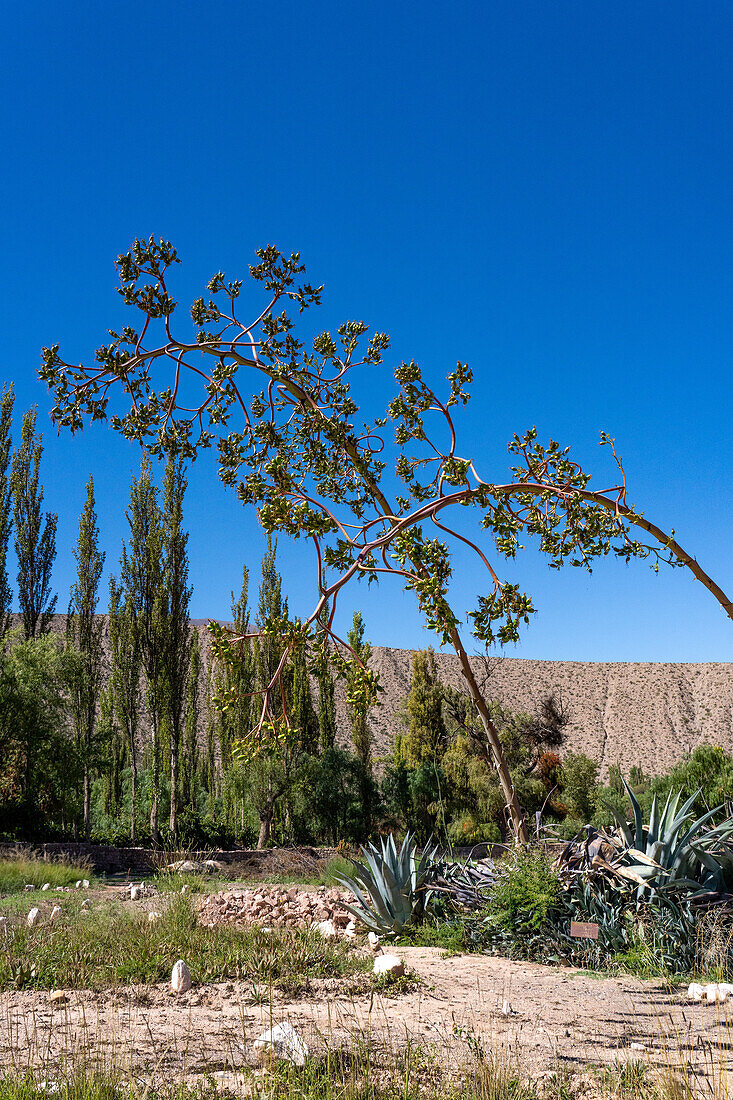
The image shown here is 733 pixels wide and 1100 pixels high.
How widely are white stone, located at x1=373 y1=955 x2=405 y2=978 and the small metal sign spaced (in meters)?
1.48

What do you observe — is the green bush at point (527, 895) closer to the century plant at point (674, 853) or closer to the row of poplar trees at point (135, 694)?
the century plant at point (674, 853)

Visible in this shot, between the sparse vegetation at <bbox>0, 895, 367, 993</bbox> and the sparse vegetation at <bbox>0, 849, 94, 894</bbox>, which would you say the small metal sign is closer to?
the sparse vegetation at <bbox>0, 895, 367, 993</bbox>

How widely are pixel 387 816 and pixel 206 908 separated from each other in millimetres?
15272

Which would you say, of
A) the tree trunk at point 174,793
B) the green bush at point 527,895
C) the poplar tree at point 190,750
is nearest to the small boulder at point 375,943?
the green bush at point 527,895

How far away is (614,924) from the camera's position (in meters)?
5.91

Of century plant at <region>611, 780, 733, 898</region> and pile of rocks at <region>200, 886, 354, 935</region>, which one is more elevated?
century plant at <region>611, 780, 733, 898</region>

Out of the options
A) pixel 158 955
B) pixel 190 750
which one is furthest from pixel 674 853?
pixel 190 750

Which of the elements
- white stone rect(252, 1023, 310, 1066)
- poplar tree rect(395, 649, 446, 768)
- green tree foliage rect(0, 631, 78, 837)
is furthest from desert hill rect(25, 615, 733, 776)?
white stone rect(252, 1023, 310, 1066)

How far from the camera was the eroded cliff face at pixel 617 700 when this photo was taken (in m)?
48.9

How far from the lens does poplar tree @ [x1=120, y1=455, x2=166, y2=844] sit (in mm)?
21406

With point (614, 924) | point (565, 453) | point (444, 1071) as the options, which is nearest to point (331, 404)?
point (565, 453)

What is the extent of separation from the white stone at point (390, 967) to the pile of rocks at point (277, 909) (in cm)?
179

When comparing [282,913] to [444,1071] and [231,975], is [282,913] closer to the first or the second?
[231,975]

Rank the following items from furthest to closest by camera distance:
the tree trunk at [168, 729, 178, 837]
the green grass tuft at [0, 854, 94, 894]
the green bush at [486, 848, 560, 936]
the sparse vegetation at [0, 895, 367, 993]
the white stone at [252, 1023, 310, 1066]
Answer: the tree trunk at [168, 729, 178, 837], the green grass tuft at [0, 854, 94, 894], the green bush at [486, 848, 560, 936], the sparse vegetation at [0, 895, 367, 993], the white stone at [252, 1023, 310, 1066]
